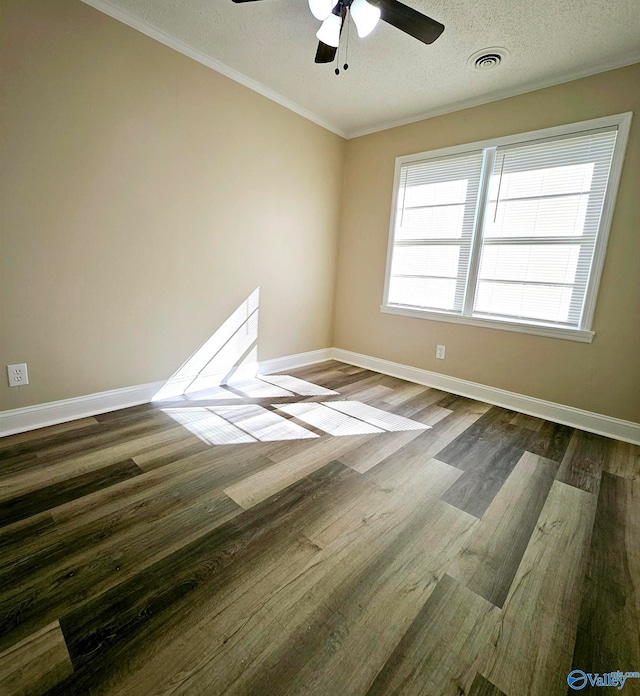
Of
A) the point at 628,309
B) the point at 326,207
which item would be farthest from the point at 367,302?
the point at 628,309

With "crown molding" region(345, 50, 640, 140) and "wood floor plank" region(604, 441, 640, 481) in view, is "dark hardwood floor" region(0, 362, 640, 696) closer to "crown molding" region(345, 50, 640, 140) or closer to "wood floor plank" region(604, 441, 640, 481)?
"wood floor plank" region(604, 441, 640, 481)

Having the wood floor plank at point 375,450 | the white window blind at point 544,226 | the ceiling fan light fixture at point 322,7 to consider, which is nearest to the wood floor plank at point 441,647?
the wood floor plank at point 375,450

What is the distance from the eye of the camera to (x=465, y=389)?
3.26 metres

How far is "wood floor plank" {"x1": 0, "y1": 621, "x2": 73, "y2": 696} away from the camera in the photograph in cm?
87

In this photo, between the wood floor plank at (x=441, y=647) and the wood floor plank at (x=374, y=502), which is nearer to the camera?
the wood floor plank at (x=441, y=647)

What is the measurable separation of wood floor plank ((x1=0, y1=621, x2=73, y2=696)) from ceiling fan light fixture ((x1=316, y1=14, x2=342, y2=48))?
2.86 metres

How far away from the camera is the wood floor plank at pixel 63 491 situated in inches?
58.0

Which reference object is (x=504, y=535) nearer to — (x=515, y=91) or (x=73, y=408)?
(x=73, y=408)

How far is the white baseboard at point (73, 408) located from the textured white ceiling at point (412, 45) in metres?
2.51

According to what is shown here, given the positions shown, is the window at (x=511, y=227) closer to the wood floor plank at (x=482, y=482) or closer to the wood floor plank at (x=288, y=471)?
the wood floor plank at (x=482, y=482)

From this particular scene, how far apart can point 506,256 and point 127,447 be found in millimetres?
3248

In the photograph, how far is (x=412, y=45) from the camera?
7.46 feet

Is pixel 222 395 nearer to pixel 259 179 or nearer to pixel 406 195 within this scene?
pixel 259 179

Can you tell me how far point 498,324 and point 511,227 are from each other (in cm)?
83
